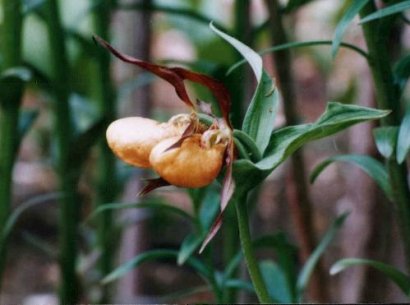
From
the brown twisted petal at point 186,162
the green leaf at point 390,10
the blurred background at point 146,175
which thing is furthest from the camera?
the blurred background at point 146,175

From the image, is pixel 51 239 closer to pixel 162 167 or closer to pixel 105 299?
pixel 105 299

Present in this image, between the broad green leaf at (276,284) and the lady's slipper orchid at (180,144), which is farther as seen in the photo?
the broad green leaf at (276,284)

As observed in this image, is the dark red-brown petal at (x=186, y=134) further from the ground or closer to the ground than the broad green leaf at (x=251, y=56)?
closer to the ground

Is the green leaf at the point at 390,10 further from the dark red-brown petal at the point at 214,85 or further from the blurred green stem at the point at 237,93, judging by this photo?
the blurred green stem at the point at 237,93

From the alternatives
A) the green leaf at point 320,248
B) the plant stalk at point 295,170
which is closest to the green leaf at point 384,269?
the green leaf at point 320,248

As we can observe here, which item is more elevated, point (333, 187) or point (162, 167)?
point (162, 167)

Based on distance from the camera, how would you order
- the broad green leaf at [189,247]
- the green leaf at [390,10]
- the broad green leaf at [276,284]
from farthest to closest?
the broad green leaf at [276,284] < the broad green leaf at [189,247] < the green leaf at [390,10]

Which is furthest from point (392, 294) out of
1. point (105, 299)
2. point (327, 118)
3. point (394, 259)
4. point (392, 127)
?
point (327, 118)
